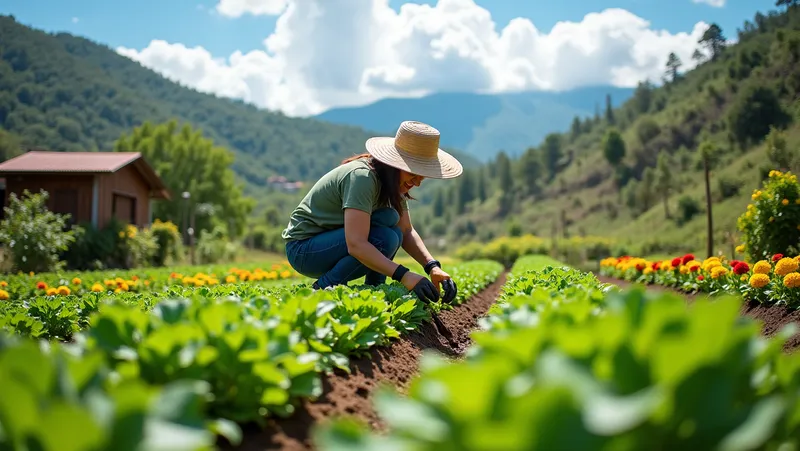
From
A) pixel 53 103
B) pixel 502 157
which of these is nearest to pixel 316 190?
pixel 502 157

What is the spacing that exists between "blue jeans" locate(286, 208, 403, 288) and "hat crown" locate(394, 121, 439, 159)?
603mm

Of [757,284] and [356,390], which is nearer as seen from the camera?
[356,390]

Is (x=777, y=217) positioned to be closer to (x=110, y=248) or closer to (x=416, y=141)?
(x=416, y=141)

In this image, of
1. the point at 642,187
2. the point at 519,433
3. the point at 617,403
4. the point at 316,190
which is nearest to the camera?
the point at 519,433

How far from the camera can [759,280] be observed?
6.18 meters

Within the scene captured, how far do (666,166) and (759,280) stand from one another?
51.1m

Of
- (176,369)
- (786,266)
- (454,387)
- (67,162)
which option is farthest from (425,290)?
(67,162)

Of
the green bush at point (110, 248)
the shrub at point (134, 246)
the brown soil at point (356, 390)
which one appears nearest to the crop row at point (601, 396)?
the brown soil at point (356, 390)

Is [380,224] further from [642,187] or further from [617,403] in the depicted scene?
[642,187]

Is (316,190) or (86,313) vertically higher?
(316,190)

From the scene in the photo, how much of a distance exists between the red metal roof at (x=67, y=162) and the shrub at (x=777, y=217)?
2113 cm

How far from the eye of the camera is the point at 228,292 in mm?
4738

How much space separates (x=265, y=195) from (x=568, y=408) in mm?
165168

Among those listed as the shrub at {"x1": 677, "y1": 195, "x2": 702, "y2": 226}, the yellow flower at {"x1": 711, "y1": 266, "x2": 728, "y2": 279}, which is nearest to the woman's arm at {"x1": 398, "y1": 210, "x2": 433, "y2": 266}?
the yellow flower at {"x1": 711, "y1": 266, "x2": 728, "y2": 279}
